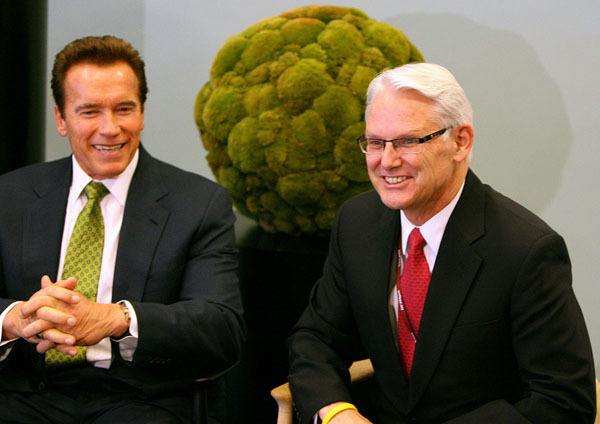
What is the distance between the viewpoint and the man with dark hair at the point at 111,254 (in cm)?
249

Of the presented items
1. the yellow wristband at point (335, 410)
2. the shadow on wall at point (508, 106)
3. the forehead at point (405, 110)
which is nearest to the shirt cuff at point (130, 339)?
the yellow wristband at point (335, 410)

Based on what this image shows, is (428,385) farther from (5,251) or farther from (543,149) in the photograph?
(543,149)

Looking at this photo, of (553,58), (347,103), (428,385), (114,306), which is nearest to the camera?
(428,385)

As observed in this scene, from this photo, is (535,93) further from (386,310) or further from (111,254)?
(111,254)

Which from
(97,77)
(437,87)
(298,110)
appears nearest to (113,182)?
(97,77)

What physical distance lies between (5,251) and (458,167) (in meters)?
1.26

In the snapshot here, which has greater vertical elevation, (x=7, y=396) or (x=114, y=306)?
(x=114, y=306)

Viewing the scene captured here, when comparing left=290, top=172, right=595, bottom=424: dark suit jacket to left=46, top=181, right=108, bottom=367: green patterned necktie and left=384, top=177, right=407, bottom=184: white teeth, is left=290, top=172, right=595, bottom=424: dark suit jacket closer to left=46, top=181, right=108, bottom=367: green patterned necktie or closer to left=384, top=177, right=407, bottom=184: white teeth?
left=384, top=177, right=407, bottom=184: white teeth

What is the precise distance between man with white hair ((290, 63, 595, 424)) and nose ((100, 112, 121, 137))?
0.72 meters

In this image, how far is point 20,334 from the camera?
7.86 ft

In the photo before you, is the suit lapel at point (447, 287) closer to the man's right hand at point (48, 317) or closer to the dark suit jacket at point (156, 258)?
the dark suit jacket at point (156, 258)

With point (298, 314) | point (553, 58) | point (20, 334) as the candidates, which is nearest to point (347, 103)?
point (298, 314)

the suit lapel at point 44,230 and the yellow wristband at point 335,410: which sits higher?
the suit lapel at point 44,230

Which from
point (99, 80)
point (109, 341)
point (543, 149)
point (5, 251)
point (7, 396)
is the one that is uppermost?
point (99, 80)
